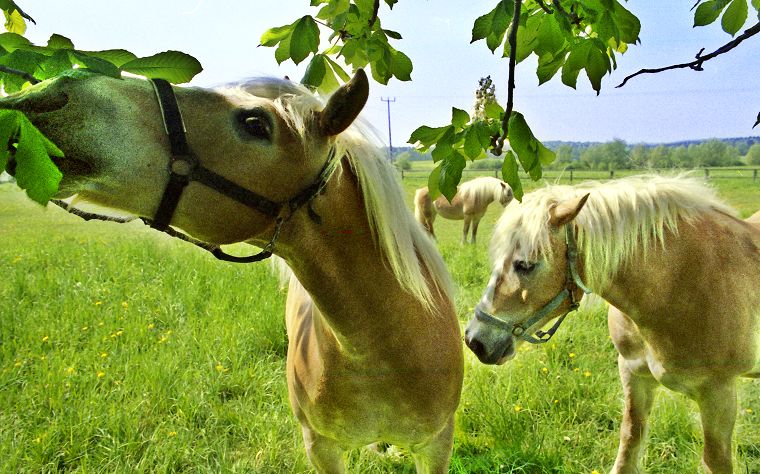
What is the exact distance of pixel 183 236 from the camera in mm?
1149

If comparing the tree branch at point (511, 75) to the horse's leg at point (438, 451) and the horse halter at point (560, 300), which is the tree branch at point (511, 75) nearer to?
the horse halter at point (560, 300)

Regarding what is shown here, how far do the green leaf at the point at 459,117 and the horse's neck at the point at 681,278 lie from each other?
1.36m

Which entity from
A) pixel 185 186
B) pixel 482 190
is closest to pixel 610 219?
pixel 185 186

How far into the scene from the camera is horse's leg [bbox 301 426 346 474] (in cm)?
186

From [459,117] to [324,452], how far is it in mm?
1486

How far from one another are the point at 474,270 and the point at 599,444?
374 cm

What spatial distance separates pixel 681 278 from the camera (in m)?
2.01

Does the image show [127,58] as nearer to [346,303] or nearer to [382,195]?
[382,195]

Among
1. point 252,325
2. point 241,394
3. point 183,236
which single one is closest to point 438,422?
point 183,236

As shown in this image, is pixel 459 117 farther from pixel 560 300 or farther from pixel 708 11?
pixel 560 300

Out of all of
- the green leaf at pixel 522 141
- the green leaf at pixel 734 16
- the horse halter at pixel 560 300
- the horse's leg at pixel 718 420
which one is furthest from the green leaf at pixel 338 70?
the horse's leg at pixel 718 420

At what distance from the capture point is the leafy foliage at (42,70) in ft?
1.92

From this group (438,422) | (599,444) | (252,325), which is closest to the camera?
(438,422)

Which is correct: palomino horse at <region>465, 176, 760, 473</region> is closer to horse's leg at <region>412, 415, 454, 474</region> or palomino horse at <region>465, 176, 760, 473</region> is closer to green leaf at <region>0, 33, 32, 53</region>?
horse's leg at <region>412, 415, 454, 474</region>
